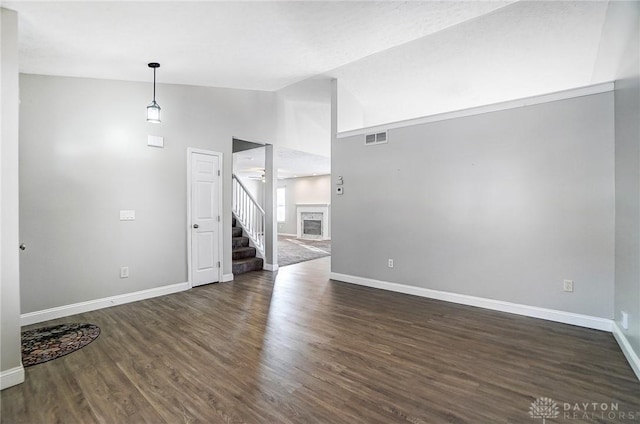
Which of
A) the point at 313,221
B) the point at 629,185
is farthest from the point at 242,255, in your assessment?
the point at 313,221

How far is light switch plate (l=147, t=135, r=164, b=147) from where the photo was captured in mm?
4066

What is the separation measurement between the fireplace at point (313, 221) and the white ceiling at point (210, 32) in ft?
25.8

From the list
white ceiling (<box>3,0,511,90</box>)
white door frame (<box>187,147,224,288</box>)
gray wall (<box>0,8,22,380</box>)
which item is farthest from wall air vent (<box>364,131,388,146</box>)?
gray wall (<box>0,8,22,380</box>)

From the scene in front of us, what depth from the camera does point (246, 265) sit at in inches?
226

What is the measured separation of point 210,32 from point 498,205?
150 inches

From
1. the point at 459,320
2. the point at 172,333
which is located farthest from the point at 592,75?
the point at 172,333

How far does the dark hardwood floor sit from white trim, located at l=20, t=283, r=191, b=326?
16cm

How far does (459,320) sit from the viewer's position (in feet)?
10.9

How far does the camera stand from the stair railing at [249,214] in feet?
20.8

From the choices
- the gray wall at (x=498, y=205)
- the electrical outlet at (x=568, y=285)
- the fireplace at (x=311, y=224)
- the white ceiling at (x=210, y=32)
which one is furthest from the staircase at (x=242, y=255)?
the fireplace at (x=311, y=224)

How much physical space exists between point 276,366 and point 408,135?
142 inches

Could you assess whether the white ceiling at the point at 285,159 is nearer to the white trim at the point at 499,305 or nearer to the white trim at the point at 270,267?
the white trim at the point at 270,267

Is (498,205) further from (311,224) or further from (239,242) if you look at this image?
(311,224)

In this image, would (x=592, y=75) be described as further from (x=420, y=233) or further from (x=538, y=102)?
(x=420, y=233)
